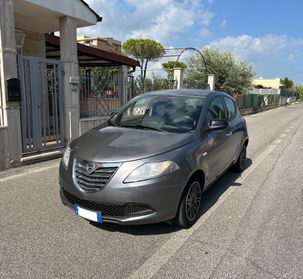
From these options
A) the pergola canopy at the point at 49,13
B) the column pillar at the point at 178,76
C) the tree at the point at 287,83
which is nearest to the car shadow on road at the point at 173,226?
the pergola canopy at the point at 49,13

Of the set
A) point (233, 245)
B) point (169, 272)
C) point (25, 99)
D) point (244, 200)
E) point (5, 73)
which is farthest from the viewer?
point (25, 99)

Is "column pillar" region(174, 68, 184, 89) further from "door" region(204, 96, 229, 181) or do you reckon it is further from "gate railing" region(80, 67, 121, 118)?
"door" region(204, 96, 229, 181)

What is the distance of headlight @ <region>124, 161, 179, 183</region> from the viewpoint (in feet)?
11.0

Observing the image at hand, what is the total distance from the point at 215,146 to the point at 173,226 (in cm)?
137

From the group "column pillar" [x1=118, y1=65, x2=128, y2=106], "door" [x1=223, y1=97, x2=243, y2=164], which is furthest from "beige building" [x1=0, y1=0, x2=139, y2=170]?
"door" [x1=223, y1=97, x2=243, y2=164]

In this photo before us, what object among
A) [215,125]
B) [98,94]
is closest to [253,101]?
[98,94]

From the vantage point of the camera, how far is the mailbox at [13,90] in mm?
6348

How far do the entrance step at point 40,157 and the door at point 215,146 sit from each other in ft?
13.7

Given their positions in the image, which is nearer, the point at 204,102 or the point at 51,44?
the point at 204,102

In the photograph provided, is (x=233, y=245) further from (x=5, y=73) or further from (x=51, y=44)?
(x=51, y=44)

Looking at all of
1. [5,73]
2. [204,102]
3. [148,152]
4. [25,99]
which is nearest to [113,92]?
[25,99]

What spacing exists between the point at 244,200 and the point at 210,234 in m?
1.46

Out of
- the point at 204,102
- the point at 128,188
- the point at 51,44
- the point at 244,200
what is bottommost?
the point at 244,200

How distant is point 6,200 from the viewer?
15.6ft
